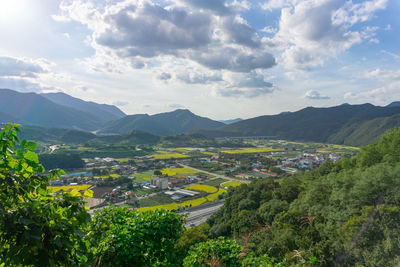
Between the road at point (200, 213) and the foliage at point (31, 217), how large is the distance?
28486 millimetres

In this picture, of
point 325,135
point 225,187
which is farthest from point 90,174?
point 325,135

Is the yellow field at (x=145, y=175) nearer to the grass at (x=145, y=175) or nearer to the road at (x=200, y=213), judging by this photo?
the grass at (x=145, y=175)

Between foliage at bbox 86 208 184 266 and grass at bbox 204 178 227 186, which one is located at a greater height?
foliage at bbox 86 208 184 266

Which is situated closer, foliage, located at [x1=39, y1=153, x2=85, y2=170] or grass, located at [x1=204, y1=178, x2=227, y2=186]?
grass, located at [x1=204, y1=178, x2=227, y2=186]

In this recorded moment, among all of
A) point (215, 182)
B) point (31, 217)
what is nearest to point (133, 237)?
point (31, 217)

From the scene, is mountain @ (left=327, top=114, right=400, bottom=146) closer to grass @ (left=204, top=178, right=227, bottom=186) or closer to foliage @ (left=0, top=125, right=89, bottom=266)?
grass @ (left=204, top=178, right=227, bottom=186)

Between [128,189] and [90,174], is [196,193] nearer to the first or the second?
[128,189]

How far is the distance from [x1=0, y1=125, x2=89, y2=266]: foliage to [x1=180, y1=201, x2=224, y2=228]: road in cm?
2849

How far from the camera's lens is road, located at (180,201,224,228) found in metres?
30.6

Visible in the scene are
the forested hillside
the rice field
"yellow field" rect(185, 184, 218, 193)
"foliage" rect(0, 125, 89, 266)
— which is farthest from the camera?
the rice field

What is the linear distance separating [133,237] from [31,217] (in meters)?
2.79

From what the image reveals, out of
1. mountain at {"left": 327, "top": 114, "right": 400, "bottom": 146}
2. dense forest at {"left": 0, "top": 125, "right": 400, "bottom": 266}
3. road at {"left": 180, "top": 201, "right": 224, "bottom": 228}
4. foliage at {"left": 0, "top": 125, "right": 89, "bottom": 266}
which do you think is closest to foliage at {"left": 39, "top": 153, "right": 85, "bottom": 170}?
road at {"left": 180, "top": 201, "right": 224, "bottom": 228}

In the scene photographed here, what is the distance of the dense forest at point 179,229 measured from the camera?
7.89 ft

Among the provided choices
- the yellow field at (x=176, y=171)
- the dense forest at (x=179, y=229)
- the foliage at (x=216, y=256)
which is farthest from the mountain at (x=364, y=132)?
the foliage at (x=216, y=256)
